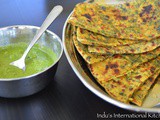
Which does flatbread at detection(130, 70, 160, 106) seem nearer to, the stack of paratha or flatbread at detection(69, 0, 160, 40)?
the stack of paratha

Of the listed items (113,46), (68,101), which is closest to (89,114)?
(68,101)

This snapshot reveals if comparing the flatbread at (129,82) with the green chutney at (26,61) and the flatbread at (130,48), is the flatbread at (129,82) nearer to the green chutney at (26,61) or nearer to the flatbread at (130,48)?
the flatbread at (130,48)

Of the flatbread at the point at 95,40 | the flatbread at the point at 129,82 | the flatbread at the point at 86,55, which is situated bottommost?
the flatbread at the point at 129,82

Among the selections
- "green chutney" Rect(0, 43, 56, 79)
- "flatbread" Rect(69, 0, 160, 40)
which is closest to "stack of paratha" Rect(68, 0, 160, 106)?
"flatbread" Rect(69, 0, 160, 40)

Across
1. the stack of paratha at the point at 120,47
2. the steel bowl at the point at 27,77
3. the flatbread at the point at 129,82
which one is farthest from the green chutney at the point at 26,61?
the flatbread at the point at 129,82

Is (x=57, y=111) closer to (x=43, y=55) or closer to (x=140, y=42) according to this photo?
(x=43, y=55)
